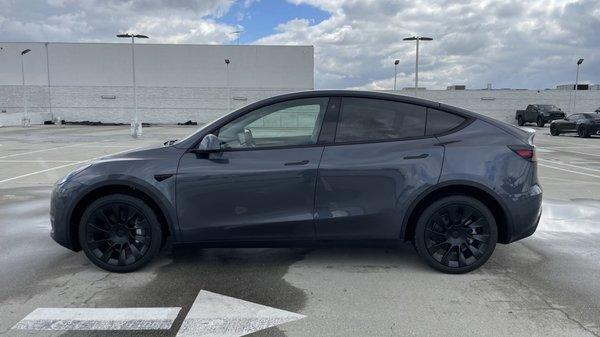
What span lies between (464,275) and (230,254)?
94.9 inches

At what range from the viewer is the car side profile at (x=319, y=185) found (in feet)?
14.0

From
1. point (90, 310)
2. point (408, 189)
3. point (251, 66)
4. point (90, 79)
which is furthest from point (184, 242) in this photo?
point (90, 79)

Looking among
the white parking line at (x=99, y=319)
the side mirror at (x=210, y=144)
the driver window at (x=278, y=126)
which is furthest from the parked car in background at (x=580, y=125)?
the white parking line at (x=99, y=319)

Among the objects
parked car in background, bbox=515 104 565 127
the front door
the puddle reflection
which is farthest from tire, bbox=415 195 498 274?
parked car in background, bbox=515 104 565 127

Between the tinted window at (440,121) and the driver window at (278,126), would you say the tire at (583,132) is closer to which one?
the tinted window at (440,121)

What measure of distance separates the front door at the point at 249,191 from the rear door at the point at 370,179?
0.15 m

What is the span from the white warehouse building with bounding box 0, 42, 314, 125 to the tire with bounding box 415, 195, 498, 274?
45.1 meters

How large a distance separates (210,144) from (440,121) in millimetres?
2160

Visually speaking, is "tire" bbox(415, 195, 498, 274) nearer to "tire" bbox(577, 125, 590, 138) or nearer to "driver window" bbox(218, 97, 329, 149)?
"driver window" bbox(218, 97, 329, 149)

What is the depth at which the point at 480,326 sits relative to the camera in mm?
3457

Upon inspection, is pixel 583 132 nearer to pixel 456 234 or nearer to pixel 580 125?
pixel 580 125

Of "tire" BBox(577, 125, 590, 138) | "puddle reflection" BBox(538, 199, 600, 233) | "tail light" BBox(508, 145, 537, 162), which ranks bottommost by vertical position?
"puddle reflection" BBox(538, 199, 600, 233)

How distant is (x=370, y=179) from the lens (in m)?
4.28

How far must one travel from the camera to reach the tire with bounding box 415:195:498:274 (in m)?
4.38
